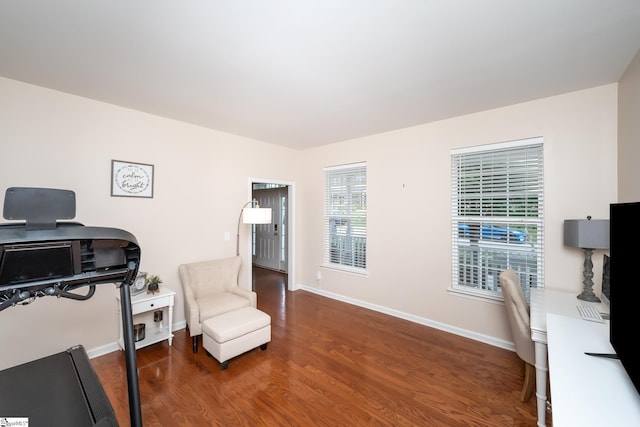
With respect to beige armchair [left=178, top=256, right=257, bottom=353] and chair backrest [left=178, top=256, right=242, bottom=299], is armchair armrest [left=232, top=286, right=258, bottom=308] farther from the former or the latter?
chair backrest [left=178, top=256, right=242, bottom=299]

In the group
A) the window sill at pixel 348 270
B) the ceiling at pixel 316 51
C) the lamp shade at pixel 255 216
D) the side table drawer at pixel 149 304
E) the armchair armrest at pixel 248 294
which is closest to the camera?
the ceiling at pixel 316 51

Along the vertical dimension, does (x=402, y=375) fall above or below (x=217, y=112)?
below

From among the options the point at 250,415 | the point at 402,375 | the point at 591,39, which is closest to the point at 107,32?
the point at 250,415

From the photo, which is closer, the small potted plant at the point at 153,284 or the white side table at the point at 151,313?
the white side table at the point at 151,313

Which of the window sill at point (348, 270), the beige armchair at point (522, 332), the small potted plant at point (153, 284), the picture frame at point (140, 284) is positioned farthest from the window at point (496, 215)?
the picture frame at point (140, 284)

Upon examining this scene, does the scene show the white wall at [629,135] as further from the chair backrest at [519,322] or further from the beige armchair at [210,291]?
the beige armchair at [210,291]

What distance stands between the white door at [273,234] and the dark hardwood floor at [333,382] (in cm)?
309

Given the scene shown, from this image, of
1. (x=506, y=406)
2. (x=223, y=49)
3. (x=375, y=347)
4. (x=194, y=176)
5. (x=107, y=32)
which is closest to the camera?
(x=107, y=32)

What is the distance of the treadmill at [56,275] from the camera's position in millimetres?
737

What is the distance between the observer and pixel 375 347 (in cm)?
282

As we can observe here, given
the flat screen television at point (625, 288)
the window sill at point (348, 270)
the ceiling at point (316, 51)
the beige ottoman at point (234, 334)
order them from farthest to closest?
1. the window sill at point (348, 270)
2. the beige ottoman at point (234, 334)
3. the ceiling at point (316, 51)
4. the flat screen television at point (625, 288)

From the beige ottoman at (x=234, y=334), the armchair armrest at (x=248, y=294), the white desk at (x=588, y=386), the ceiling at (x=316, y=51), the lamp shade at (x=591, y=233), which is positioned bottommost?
the beige ottoman at (x=234, y=334)

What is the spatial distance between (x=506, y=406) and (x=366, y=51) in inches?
114

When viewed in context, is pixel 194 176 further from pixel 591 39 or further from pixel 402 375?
pixel 591 39
